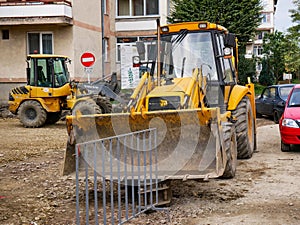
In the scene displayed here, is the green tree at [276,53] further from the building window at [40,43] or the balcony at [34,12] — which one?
the balcony at [34,12]

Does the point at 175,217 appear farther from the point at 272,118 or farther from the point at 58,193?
the point at 272,118

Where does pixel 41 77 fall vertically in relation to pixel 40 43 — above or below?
below

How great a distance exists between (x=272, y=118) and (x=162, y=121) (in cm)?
1361

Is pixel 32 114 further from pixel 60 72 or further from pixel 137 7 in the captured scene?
pixel 137 7

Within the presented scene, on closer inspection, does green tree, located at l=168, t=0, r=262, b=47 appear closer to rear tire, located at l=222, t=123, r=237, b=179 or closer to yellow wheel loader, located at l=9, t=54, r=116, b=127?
yellow wheel loader, located at l=9, t=54, r=116, b=127

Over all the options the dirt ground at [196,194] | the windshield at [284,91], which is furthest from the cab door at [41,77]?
the windshield at [284,91]

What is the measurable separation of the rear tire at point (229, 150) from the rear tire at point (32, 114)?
1048cm

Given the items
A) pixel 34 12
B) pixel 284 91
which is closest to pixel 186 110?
pixel 284 91

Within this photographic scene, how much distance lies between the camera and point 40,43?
24.0 meters

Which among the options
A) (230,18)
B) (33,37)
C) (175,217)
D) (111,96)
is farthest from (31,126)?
(230,18)

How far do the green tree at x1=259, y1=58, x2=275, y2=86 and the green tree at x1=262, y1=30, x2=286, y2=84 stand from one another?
52 centimetres

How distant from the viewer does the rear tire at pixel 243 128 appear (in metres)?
10.4

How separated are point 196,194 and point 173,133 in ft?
3.29

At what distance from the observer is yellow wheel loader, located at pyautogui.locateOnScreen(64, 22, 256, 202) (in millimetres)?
7508
